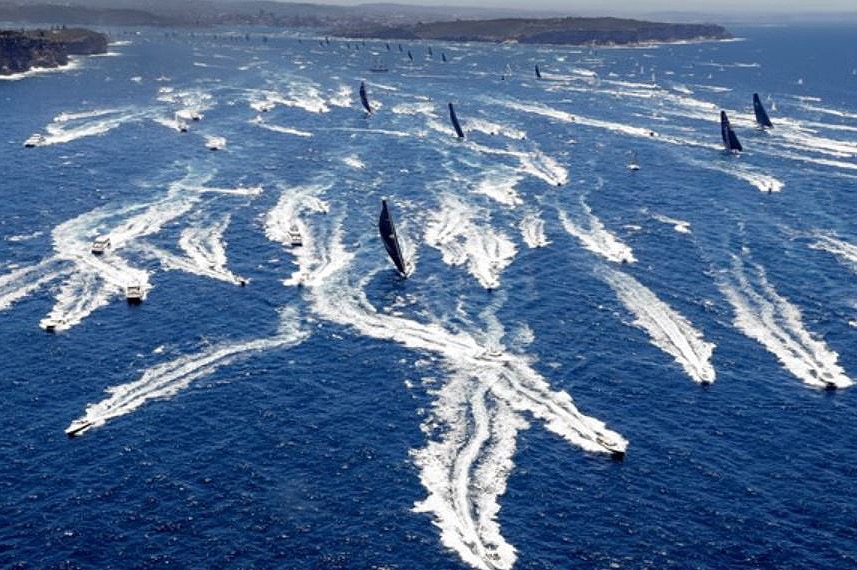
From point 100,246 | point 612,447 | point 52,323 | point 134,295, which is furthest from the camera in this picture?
point 100,246

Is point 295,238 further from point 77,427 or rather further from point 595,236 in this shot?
point 77,427

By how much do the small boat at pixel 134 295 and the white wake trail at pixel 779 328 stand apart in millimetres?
83293

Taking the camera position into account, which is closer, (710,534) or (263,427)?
(710,534)

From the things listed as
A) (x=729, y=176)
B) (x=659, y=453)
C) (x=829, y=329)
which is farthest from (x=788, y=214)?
(x=659, y=453)

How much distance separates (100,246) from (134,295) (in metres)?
21.7

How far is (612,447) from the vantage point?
86.1m

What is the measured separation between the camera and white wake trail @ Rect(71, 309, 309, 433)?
92375mm

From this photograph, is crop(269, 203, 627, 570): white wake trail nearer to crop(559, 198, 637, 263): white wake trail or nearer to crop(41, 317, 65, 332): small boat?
crop(41, 317, 65, 332): small boat

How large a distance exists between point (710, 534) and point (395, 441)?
31930mm

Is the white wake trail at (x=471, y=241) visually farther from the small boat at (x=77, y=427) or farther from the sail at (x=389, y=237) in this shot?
the small boat at (x=77, y=427)

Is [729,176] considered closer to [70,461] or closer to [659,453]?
[659,453]

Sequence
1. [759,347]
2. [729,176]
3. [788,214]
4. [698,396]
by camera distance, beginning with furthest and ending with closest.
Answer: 1. [729,176]
2. [788,214]
3. [759,347]
4. [698,396]

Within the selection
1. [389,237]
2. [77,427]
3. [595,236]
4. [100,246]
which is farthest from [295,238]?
[77,427]

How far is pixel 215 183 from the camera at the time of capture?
18125cm
